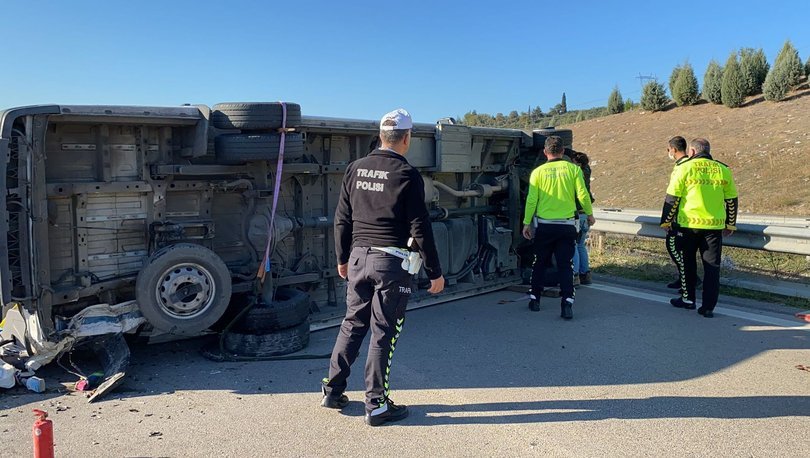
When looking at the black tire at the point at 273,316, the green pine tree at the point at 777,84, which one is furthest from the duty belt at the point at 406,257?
the green pine tree at the point at 777,84

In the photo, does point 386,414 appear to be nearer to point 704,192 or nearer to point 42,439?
point 42,439

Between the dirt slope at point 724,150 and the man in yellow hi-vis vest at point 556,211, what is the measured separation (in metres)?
10.8

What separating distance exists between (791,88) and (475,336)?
28542mm

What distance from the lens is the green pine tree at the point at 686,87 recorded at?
3172cm

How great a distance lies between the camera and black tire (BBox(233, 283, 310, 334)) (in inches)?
215

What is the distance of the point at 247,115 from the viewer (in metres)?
5.50

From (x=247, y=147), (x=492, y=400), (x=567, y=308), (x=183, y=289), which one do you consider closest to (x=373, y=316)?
(x=492, y=400)

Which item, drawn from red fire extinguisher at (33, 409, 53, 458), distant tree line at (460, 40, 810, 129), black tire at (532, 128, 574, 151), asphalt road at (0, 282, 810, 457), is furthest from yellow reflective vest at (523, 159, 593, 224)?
distant tree line at (460, 40, 810, 129)

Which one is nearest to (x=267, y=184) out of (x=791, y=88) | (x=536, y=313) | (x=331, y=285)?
(x=331, y=285)

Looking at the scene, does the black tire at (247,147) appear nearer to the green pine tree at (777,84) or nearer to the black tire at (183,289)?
the black tire at (183,289)

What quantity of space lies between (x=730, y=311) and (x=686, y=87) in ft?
91.8

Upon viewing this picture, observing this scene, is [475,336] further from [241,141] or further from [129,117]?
[129,117]

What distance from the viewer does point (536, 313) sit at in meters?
7.20

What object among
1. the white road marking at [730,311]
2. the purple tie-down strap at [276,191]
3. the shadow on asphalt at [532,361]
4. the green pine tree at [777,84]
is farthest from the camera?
the green pine tree at [777,84]
